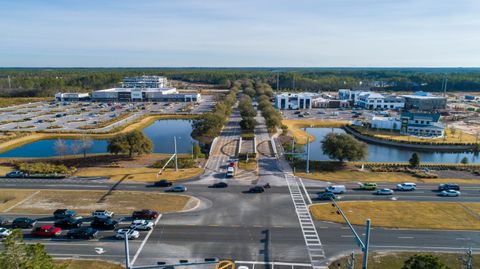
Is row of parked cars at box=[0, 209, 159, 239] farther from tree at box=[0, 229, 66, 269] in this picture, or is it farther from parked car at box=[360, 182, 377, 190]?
parked car at box=[360, 182, 377, 190]

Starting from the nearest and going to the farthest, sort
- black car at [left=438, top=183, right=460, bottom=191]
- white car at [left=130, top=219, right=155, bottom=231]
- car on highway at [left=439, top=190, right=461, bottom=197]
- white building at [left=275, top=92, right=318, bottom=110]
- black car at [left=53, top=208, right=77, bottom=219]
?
white car at [left=130, top=219, right=155, bottom=231]
black car at [left=53, top=208, right=77, bottom=219]
car on highway at [left=439, top=190, right=461, bottom=197]
black car at [left=438, top=183, right=460, bottom=191]
white building at [left=275, top=92, right=318, bottom=110]

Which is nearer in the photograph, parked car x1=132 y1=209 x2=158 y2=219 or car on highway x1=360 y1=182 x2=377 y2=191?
parked car x1=132 y1=209 x2=158 y2=219

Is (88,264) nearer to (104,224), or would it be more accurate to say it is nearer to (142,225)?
(104,224)

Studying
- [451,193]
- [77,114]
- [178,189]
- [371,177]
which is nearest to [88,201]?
[178,189]

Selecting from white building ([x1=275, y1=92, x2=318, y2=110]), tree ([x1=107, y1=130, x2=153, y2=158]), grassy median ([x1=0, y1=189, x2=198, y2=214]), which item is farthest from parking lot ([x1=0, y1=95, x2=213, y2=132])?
grassy median ([x1=0, y1=189, x2=198, y2=214])

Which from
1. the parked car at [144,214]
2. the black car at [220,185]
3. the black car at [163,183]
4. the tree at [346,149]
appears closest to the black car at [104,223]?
the parked car at [144,214]

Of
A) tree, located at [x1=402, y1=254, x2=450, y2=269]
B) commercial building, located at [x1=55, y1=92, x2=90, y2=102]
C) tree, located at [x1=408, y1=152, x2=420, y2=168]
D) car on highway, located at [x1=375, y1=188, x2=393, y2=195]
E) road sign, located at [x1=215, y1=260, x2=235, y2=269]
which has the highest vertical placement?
commercial building, located at [x1=55, y1=92, x2=90, y2=102]

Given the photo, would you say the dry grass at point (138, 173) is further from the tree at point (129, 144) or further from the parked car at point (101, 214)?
the parked car at point (101, 214)

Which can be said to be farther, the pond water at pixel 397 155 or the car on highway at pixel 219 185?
the pond water at pixel 397 155

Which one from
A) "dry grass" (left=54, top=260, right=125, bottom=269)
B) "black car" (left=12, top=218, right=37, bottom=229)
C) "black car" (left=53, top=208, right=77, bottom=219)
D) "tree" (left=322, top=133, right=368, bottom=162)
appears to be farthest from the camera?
"tree" (left=322, top=133, right=368, bottom=162)
